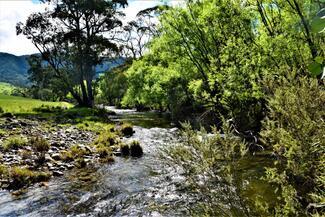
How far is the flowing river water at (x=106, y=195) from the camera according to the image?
1050 centimetres

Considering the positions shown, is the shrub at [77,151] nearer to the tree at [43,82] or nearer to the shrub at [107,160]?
the shrub at [107,160]

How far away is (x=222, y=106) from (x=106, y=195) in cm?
1369

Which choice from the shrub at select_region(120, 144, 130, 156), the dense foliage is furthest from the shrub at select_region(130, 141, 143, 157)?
the dense foliage

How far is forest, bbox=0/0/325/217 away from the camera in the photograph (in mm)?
4848

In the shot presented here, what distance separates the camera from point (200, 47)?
3042cm

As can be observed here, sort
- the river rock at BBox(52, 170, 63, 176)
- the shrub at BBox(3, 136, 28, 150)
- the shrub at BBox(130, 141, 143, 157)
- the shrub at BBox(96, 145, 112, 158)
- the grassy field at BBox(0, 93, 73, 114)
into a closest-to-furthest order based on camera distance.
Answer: the river rock at BBox(52, 170, 63, 176), the shrub at BBox(3, 136, 28, 150), the shrub at BBox(96, 145, 112, 158), the shrub at BBox(130, 141, 143, 157), the grassy field at BBox(0, 93, 73, 114)

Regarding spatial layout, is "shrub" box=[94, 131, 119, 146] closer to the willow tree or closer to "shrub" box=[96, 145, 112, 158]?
"shrub" box=[96, 145, 112, 158]

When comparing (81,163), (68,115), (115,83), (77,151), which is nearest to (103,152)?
(77,151)

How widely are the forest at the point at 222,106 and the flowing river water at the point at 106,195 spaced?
0.69 feet

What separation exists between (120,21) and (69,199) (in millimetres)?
41565

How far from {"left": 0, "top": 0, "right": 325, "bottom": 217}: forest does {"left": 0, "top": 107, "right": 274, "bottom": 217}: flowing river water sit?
21 cm

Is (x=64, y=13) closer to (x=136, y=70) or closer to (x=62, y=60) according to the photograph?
(x=62, y=60)

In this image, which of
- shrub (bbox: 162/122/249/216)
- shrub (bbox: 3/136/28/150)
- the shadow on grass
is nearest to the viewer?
shrub (bbox: 162/122/249/216)

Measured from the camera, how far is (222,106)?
23.8m
